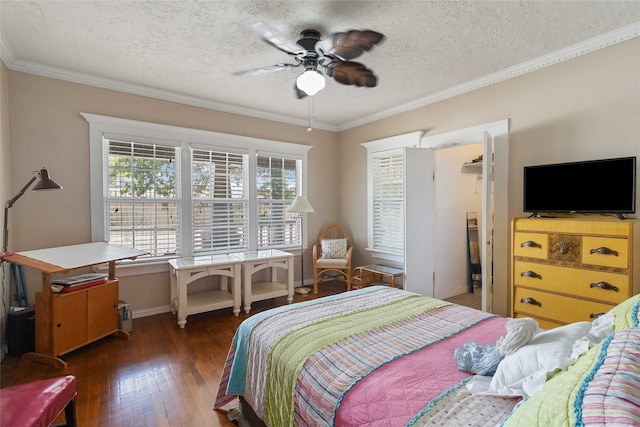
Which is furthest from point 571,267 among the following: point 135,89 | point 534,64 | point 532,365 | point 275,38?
point 135,89

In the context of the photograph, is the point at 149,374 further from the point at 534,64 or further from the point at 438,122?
the point at 534,64

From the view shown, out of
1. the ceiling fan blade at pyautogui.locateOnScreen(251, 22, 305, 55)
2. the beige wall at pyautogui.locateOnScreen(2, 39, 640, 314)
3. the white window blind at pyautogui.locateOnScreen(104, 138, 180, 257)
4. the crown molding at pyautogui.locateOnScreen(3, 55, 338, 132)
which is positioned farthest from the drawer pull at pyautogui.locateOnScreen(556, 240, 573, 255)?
the white window blind at pyautogui.locateOnScreen(104, 138, 180, 257)

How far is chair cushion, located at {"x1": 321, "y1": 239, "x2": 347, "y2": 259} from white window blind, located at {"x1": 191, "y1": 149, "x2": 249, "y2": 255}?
1248 mm

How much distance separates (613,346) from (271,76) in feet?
10.9

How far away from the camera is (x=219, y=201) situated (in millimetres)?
4227

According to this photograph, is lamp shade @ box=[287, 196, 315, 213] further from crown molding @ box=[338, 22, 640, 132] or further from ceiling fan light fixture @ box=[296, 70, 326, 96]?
ceiling fan light fixture @ box=[296, 70, 326, 96]

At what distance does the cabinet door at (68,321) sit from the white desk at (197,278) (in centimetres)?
85

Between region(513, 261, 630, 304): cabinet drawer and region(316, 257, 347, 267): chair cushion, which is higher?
region(513, 261, 630, 304): cabinet drawer

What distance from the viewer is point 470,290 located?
4750mm

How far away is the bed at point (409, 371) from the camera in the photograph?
0.74m

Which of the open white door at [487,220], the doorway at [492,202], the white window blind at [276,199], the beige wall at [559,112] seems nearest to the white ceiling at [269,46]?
the beige wall at [559,112]

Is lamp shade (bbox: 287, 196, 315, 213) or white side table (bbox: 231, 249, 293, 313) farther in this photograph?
lamp shade (bbox: 287, 196, 315, 213)

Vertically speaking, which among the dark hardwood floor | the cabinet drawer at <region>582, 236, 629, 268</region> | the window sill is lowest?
the dark hardwood floor

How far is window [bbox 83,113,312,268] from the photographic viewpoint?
3.50 metres
